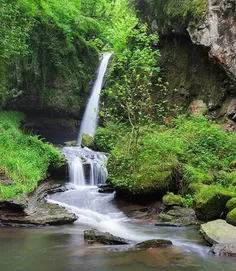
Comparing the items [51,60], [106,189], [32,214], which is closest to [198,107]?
[106,189]

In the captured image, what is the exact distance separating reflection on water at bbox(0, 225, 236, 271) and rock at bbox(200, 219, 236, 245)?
10.5 inches

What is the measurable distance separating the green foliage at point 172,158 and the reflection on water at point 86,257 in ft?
11.8

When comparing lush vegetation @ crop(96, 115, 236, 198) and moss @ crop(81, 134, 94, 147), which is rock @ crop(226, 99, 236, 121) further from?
moss @ crop(81, 134, 94, 147)

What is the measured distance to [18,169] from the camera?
37.1 feet

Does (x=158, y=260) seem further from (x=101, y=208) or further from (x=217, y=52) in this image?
(x=217, y=52)

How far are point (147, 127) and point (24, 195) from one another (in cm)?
555

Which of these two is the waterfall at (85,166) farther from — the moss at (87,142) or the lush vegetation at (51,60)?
the lush vegetation at (51,60)

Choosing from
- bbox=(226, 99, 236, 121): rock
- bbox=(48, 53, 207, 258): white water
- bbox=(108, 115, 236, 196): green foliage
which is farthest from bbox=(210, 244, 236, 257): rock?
bbox=(226, 99, 236, 121): rock

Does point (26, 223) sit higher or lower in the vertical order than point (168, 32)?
lower

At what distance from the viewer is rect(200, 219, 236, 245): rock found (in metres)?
6.79

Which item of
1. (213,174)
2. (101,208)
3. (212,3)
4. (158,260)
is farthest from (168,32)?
(158,260)

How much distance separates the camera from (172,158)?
11.7 metres

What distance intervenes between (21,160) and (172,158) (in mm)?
5514

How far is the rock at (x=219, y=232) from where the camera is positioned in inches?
267
